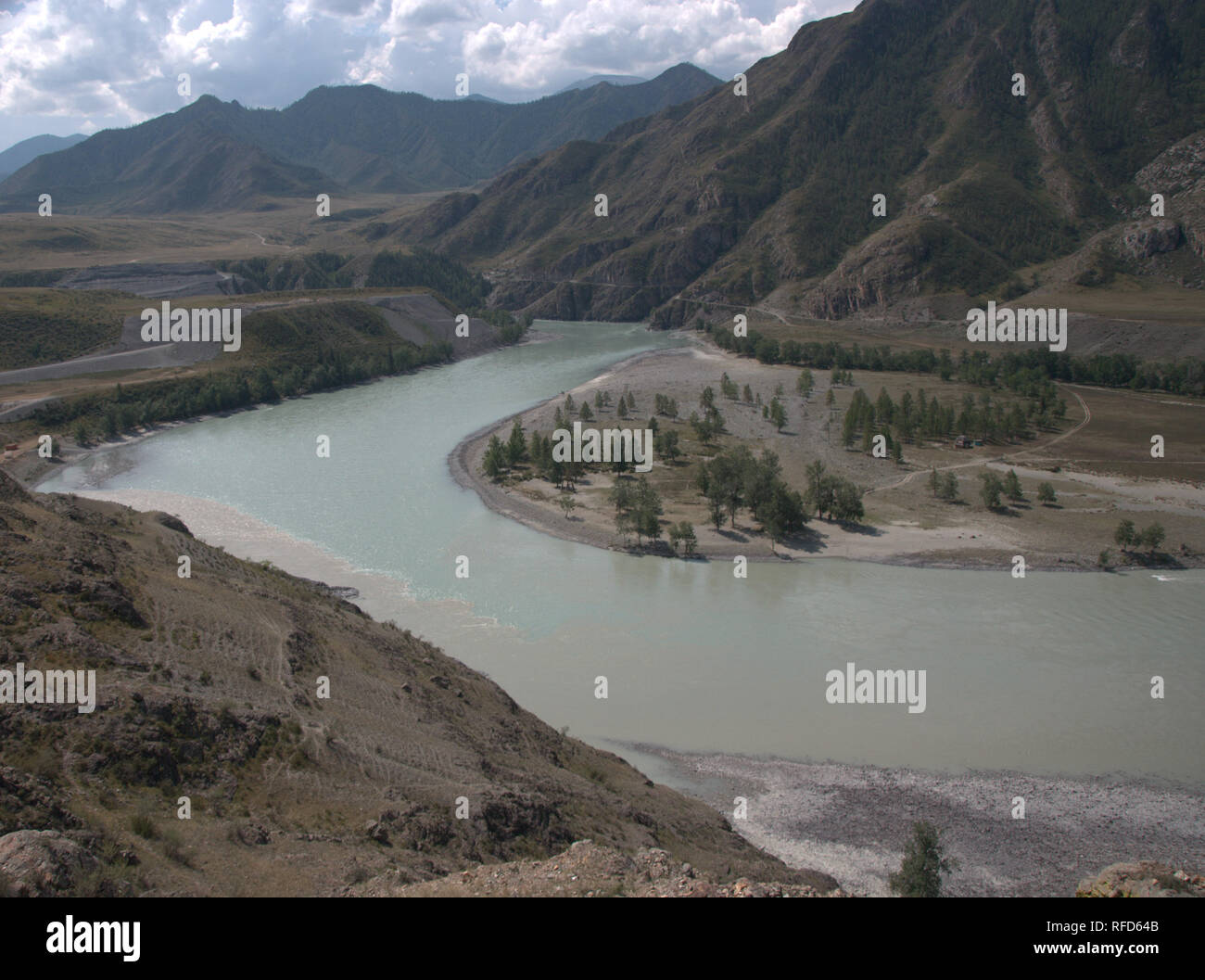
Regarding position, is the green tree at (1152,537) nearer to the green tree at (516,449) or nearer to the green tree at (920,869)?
the green tree at (920,869)

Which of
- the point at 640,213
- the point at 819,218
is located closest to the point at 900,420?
the point at 819,218

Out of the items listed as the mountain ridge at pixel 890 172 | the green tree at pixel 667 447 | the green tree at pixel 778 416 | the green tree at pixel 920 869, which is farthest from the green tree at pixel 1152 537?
the mountain ridge at pixel 890 172

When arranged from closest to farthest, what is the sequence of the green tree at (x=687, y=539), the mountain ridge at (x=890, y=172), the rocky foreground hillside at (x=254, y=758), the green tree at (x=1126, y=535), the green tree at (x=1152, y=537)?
the rocky foreground hillside at (x=254, y=758)
the green tree at (x=1152, y=537)
the green tree at (x=1126, y=535)
the green tree at (x=687, y=539)
the mountain ridge at (x=890, y=172)

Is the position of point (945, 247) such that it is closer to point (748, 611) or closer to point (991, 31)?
point (991, 31)

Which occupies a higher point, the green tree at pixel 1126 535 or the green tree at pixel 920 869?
the green tree at pixel 1126 535

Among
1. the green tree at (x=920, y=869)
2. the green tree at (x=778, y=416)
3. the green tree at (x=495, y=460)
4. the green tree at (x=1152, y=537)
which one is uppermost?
the green tree at (x=778, y=416)

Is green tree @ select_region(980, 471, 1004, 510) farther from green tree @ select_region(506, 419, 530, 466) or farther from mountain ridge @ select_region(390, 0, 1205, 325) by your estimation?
mountain ridge @ select_region(390, 0, 1205, 325)

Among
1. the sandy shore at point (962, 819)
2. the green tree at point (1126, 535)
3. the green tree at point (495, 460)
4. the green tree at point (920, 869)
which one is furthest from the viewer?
the green tree at point (495, 460)

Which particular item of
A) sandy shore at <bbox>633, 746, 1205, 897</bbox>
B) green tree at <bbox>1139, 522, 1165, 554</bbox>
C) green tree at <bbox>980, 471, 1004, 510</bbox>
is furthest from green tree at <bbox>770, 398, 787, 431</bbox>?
sandy shore at <bbox>633, 746, 1205, 897</bbox>
